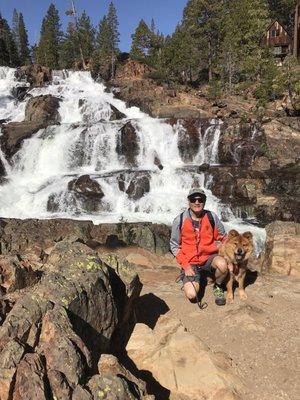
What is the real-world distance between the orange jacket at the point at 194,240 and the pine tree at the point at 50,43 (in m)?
50.2

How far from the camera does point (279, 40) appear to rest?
1941 inches

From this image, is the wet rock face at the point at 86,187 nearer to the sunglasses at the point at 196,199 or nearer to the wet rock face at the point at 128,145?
the wet rock face at the point at 128,145

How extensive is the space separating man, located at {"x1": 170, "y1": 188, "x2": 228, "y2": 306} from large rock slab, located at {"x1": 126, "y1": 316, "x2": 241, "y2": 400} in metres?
1.57

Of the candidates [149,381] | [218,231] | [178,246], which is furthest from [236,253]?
[149,381]

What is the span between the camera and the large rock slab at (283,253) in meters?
9.37

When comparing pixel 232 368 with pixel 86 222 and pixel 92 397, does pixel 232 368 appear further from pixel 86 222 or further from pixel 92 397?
pixel 86 222

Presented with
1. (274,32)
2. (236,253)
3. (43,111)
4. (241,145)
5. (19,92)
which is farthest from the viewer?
(274,32)

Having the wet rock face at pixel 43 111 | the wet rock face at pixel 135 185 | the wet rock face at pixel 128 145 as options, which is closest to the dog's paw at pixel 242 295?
the wet rock face at pixel 135 185

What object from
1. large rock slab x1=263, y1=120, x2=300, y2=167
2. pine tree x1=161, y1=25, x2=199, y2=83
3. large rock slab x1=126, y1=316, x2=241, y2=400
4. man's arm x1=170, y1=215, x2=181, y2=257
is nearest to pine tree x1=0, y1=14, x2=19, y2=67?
pine tree x1=161, y1=25, x2=199, y2=83

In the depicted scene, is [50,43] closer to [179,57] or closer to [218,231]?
[179,57]

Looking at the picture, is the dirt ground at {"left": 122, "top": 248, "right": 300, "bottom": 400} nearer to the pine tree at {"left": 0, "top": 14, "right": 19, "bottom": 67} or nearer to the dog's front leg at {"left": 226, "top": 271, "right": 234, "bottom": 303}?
the dog's front leg at {"left": 226, "top": 271, "right": 234, "bottom": 303}

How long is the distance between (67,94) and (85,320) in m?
33.6

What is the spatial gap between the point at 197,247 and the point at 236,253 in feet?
2.08

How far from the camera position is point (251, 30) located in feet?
133
